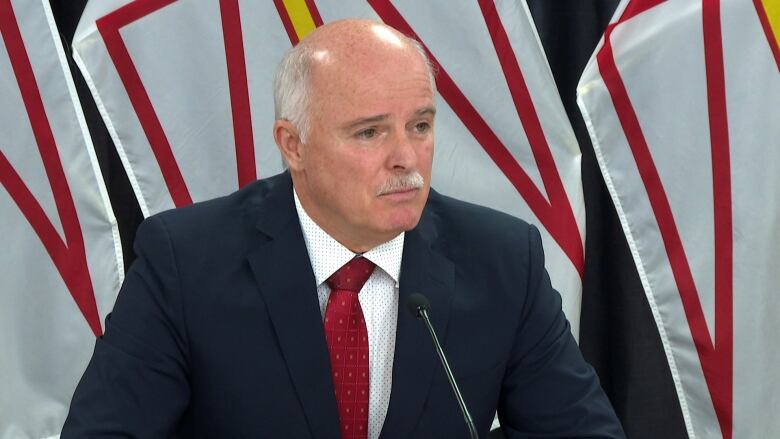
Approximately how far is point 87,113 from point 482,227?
1232mm

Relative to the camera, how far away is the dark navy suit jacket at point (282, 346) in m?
1.90

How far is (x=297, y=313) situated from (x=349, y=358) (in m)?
0.12

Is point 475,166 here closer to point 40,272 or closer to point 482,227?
point 482,227

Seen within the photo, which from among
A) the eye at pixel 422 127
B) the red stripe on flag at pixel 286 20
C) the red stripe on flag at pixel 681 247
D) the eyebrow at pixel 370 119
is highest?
the red stripe on flag at pixel 286 20

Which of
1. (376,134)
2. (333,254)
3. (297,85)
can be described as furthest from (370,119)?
(333,254)

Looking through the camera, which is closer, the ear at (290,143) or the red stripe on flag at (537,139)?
the ear at (290,143)

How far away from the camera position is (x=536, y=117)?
277 cm

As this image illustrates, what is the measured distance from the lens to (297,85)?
6.31ft

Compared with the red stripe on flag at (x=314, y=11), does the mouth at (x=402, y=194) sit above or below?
below

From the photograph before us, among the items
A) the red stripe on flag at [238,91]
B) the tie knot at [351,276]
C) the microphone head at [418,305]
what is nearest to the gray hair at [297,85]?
the tie knot at [351,276]

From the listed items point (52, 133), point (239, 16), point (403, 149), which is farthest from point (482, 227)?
point (52, 133)

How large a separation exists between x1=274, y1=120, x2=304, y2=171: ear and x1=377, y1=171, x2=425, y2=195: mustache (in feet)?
0.63

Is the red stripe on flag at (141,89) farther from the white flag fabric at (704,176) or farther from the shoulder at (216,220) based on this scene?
the white flag fabric at (704,176)

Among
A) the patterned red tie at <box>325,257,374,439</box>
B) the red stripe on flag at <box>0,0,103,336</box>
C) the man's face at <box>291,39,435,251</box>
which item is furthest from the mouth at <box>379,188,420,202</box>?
the red stripe on flag at <box>0,0,103,336</box>
